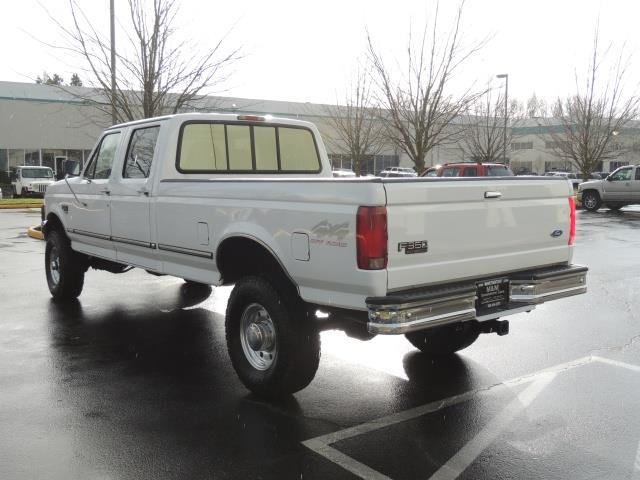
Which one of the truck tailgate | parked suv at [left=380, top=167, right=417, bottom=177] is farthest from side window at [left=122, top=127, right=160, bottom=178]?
parked suv at [left=380, top=167, right=417, bottom=177]

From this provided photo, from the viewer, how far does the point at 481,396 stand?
4.58 metres

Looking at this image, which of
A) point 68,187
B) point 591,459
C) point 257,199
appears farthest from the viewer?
point 68,187

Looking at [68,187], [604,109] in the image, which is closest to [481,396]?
[68,187]

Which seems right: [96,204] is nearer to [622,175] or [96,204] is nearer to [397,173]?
[622,175]

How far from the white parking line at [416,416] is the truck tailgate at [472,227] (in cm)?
95

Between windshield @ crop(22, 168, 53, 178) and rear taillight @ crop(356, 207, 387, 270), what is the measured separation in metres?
31.1

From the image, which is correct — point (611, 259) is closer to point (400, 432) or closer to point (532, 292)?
point (532, 292)

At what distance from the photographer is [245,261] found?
4.84 meters

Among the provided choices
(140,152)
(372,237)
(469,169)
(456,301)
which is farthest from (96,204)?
(469,169)

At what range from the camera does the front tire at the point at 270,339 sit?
4242 mm

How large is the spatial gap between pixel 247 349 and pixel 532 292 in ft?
6.95

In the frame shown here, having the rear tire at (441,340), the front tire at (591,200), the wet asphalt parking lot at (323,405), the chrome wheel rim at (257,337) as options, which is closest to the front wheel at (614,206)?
the front tire at (591,200)

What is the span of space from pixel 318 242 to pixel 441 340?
2.06 meters

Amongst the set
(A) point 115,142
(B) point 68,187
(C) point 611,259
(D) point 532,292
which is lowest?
(C) point 611,259
